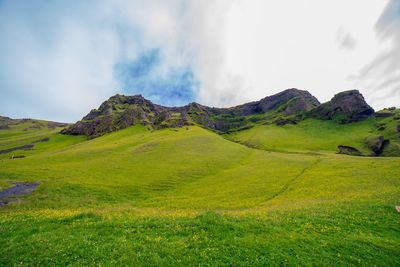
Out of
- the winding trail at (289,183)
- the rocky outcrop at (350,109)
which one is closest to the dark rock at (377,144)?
the rocky outcrop at (350,109)

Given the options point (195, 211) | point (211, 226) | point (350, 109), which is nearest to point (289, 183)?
point (195, 211)

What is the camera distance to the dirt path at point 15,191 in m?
37.7

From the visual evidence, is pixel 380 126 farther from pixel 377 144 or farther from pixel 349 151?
pixel 349 151

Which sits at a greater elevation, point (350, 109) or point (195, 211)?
point (350, 109)

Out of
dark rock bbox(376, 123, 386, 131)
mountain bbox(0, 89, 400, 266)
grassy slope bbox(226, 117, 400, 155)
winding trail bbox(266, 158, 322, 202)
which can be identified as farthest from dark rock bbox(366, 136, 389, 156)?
winding trail bbox(266, 158, 322, 202)

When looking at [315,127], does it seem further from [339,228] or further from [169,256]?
[169,256]

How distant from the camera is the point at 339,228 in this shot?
19906mm

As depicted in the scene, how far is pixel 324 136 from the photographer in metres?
156

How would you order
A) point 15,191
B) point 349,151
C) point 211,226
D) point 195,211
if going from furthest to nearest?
point 349,151, point 15,191, point 195,211, point 211,226

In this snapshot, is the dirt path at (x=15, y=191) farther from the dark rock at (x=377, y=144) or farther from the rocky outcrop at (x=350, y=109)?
the rocky outcrop at (x=350, y=109)

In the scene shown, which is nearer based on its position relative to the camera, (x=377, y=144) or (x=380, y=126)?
(x=377, y=144)

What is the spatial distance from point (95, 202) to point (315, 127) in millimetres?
181638

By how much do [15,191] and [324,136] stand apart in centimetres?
16448

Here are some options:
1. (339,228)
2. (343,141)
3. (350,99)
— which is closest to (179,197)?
(339,228)
